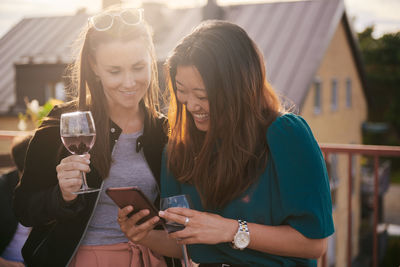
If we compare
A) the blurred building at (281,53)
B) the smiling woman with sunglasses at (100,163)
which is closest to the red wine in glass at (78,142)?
the smiling woman with sunglasses at (100,163)

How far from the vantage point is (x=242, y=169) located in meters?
1.96

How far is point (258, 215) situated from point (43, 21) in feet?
68.8

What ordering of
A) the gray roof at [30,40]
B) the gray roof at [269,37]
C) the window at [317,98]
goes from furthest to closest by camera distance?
the window at [317,98] → the gray roof at [30,40] → the gray roof at [269,37]

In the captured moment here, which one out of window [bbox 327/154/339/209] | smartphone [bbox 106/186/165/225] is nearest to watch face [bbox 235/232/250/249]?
smartphone [bbox 106/186/165/225]

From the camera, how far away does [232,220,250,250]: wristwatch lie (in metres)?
1.80

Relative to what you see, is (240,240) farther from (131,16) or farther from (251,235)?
(131,16)

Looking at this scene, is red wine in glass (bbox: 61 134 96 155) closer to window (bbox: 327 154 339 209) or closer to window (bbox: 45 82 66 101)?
window (bbox: 45 82 66 101)

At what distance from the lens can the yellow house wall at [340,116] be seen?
19469 mm

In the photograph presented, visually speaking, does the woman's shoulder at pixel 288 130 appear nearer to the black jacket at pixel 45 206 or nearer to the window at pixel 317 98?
the black jacket at pixel 45 206

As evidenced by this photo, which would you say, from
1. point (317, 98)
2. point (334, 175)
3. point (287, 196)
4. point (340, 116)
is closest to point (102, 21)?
point (287, 196)

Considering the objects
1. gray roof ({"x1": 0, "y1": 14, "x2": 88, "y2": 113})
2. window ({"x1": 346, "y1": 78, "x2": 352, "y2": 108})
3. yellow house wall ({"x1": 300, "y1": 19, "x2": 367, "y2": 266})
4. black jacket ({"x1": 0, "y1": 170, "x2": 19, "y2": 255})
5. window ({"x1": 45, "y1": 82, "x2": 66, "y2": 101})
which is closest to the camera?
black jacket ({"x1": 0, "y1": 170, "x2": 19, "y2": 255})

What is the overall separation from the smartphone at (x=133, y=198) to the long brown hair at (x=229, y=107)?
33 centimetres

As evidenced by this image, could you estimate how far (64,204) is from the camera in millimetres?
2006

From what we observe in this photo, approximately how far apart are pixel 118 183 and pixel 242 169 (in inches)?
24.9
